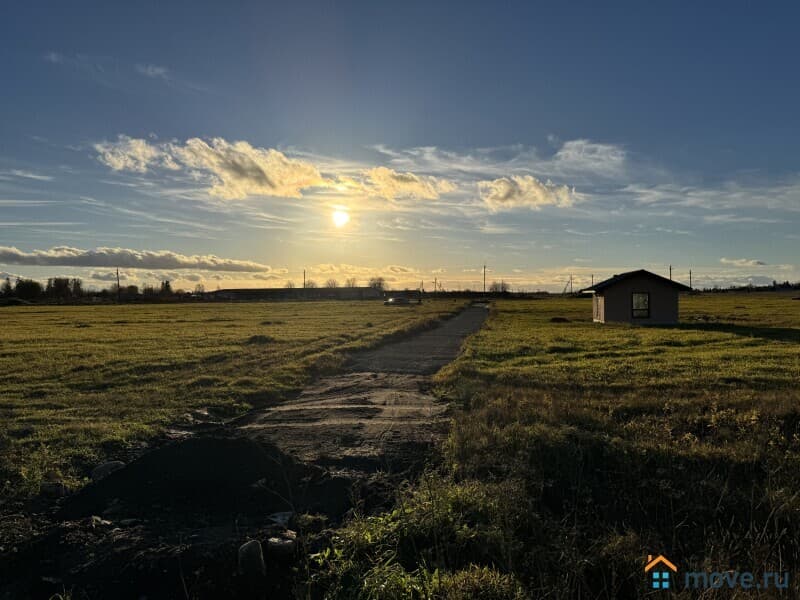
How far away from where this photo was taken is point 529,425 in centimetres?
859

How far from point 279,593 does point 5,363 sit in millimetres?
20040

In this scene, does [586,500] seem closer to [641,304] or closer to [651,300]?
[651,300]

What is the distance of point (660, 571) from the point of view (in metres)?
4.40

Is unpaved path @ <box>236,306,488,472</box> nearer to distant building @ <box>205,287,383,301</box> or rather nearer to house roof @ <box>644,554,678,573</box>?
house roof @ <box>644,554,678,573</box>

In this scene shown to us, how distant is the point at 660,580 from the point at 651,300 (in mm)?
33173

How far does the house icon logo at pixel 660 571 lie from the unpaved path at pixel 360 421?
12.0 feet

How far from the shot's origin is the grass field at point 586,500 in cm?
446

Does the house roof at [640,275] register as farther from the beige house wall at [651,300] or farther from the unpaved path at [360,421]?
the unpaved path at [360,421]

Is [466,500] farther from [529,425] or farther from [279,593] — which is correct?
[529,425]

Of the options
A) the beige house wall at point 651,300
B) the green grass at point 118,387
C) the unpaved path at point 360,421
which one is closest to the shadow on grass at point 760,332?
the beige house wall at point 651,300

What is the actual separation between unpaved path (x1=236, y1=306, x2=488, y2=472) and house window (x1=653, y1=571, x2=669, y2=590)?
3.72 meters

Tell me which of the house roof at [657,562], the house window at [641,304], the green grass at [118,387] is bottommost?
the green grass at [118,387]

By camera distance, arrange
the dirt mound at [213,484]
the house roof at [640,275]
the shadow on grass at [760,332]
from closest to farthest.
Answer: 1. the dirt mound at [213,484]
2. the shadow on grass at [760,332]
3. the house roof at [640,275]

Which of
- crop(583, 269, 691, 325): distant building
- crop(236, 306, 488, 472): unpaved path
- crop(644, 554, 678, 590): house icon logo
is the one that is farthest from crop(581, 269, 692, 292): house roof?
crop(644, 554, 678, 590): house icon logo
